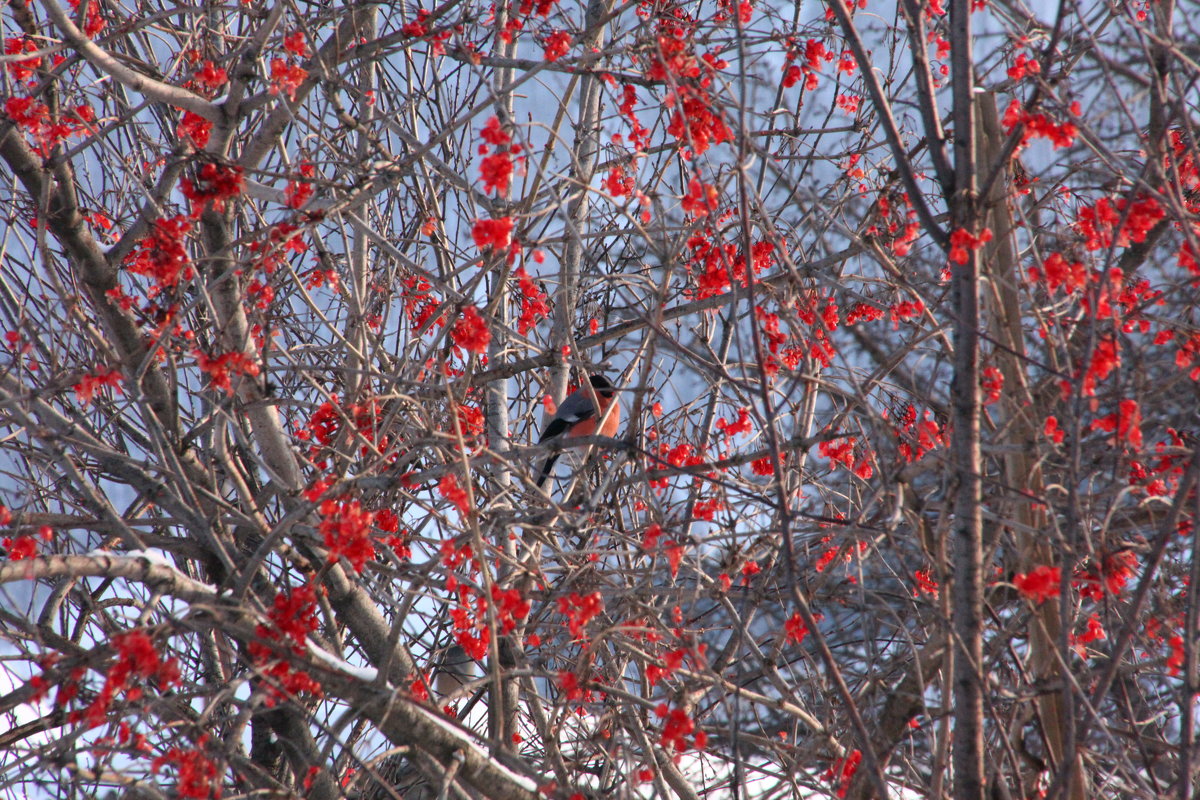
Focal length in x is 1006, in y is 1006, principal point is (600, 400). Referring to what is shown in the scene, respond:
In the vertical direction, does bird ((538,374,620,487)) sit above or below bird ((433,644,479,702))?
above

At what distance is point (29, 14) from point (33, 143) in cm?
46

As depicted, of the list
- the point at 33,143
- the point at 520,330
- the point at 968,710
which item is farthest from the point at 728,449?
the point at 33,143

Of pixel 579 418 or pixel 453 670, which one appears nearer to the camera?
pixel 453 670

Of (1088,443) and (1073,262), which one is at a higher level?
(1073,262)

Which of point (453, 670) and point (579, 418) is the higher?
point (579, 418)

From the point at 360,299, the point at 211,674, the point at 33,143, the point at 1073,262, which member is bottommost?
the point at 1073,262

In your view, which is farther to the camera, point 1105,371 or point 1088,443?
point 1088,443

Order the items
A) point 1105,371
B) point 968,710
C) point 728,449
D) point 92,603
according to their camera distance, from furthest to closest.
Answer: point 728,449 < point 92,603 < point 968,710 < point 1105,371

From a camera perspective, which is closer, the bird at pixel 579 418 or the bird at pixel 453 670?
the bird at pixel 453 670

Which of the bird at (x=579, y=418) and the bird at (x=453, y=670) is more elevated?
the bird at (x=579, y=418)

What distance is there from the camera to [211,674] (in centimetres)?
430

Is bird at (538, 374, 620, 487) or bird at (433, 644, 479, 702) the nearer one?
bird at (433, 644, 479, 702)

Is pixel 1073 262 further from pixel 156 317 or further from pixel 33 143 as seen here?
pixel 33 143

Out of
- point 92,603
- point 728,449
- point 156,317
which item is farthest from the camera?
point 728,449
